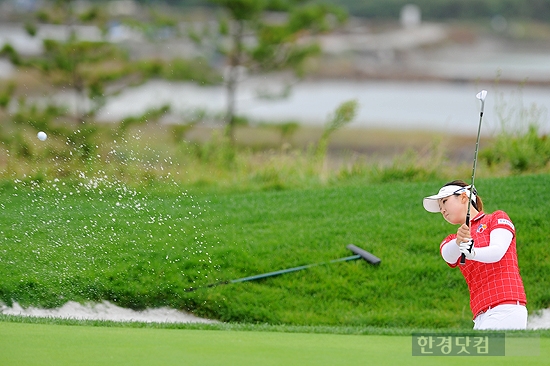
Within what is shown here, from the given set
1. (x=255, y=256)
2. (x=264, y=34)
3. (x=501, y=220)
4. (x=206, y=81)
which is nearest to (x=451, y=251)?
(x=501, y=220)

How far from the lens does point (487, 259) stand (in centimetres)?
419

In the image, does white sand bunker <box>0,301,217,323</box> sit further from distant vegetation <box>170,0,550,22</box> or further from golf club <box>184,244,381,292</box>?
distant vegetation <box>170,0,550,22</box>

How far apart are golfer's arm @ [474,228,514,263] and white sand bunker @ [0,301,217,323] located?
3188 millimetres

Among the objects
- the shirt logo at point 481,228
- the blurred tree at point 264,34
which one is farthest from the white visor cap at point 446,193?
the blurred tree at point 264,34

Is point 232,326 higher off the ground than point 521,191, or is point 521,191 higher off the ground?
point 521,191

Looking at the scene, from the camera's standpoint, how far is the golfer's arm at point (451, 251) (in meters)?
4.38

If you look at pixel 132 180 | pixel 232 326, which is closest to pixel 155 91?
pixel 132 180

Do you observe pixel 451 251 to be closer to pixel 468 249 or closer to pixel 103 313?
pixel 468 249

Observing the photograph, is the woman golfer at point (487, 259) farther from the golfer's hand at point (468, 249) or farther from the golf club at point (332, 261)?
the golf club at point (332, 261)

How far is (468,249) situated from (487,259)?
0.54 feet

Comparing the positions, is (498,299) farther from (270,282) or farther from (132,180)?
(132,180)

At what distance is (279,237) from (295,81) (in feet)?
60.5

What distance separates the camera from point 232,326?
512cm

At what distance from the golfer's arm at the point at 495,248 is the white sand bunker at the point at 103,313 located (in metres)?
3.19
